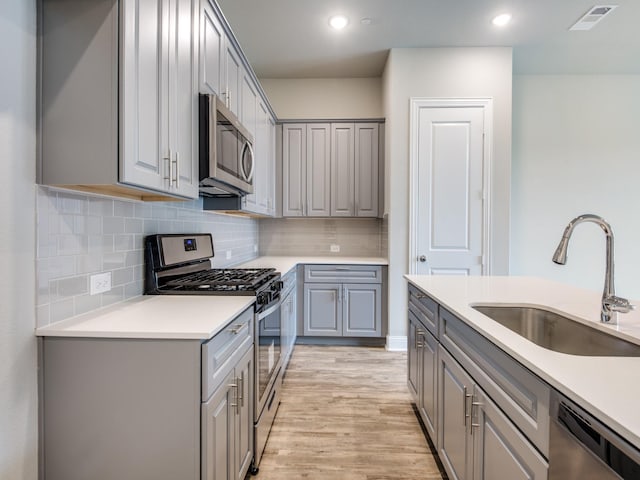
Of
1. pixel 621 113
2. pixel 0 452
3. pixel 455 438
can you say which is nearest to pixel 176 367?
pixel 0 452

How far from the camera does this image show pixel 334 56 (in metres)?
3.69

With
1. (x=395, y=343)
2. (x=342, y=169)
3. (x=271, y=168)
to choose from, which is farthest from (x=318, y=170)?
(x=395, y=343)

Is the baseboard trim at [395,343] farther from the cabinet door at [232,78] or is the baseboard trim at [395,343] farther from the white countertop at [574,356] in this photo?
the cabinet door at [232,78]

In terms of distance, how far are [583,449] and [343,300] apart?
3007mm

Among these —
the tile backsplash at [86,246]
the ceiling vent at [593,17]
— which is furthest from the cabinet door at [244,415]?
the ceiling vent at [593,17]

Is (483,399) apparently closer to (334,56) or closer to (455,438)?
(455,438)

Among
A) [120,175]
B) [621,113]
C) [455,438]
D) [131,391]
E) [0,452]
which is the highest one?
[621,113]

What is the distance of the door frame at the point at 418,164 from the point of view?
11.5ft

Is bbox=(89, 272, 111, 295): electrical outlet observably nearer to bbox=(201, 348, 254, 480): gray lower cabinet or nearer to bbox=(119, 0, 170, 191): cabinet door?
bbox=(119, 0, 170, 191): cabinet door

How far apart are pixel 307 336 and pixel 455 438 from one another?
7.90ft

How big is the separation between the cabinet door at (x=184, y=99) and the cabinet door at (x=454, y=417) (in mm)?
1441

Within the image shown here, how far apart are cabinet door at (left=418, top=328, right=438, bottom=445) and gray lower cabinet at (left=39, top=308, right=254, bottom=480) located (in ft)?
3.82

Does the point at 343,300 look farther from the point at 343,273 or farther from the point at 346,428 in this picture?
the point at 346,428

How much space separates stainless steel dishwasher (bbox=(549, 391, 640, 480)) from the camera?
630 millimetres
